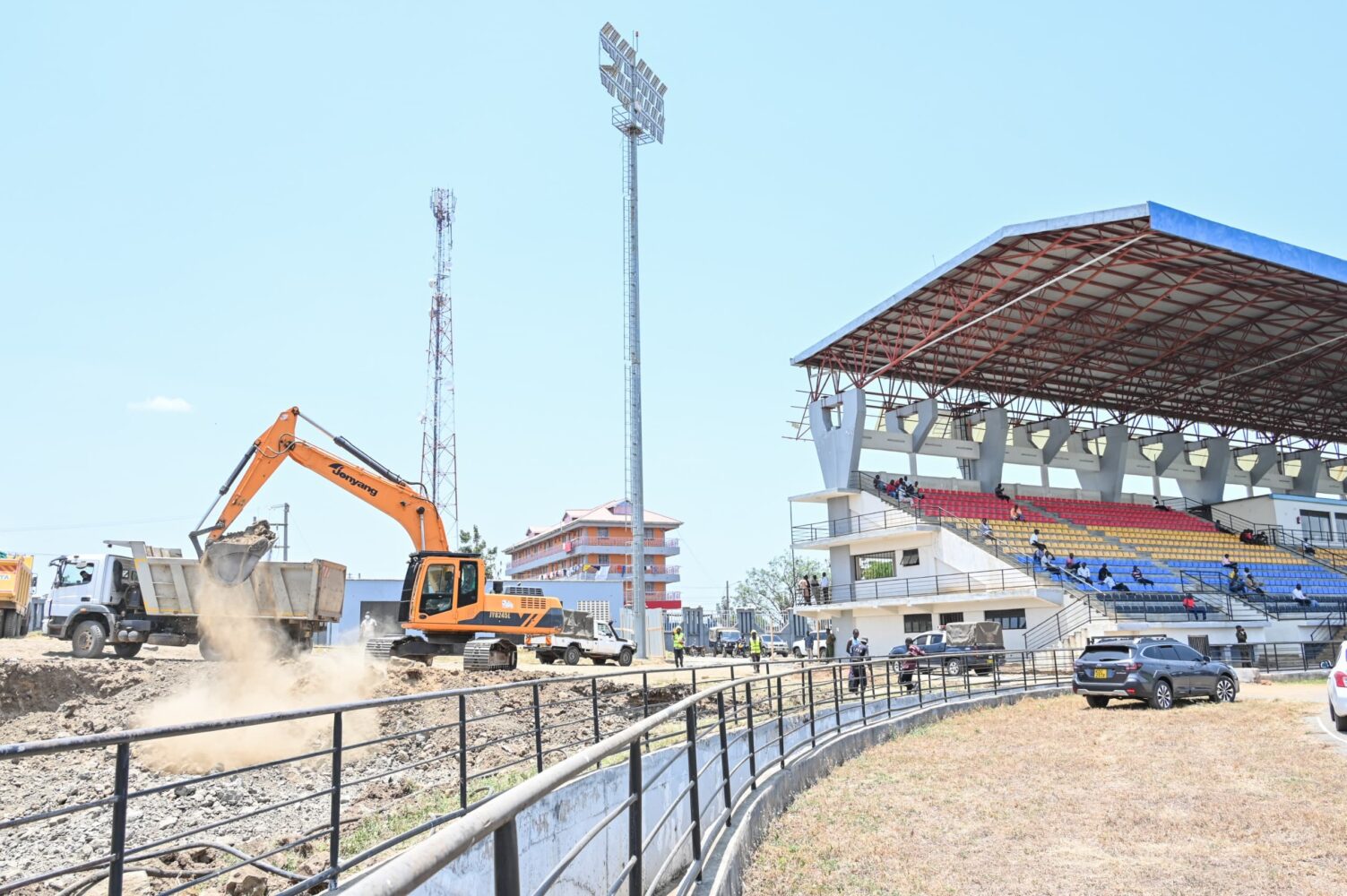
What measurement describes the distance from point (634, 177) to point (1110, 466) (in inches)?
1162

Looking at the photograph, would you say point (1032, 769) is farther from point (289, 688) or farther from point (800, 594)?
point (800, 594)

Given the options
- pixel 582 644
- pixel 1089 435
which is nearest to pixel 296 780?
pixel 582 644

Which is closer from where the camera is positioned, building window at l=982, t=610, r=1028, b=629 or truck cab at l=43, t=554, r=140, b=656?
truck cab at l=43, t=554, r=140, b=656

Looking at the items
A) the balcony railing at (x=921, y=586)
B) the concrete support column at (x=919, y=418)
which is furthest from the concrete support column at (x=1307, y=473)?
the balcony railing at (x=921, y=586)

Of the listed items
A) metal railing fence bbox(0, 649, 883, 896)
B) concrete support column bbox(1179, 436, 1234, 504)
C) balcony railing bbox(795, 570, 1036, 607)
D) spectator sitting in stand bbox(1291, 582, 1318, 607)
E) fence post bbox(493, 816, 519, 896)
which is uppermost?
concrete support column bbox(1179, 436, 1234, 504)

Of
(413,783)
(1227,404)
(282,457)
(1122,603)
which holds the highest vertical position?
(1227,404)

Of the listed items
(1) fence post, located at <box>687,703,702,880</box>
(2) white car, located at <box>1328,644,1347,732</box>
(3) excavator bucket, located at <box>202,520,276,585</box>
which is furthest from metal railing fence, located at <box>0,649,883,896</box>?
(2) white car, located at <box>1328,644,1347,732</box>

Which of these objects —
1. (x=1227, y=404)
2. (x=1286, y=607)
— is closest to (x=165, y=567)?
(x=1286, y=607)

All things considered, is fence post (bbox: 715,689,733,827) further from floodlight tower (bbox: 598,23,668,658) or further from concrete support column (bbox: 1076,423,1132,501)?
concrete support column (bbox: 1076,423,1132,501)

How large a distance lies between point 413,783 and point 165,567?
547 inches

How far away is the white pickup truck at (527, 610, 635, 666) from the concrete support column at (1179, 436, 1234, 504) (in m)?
36.0

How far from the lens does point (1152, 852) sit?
8.42 m

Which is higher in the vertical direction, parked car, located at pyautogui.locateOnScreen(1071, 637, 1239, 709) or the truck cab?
the truck cab

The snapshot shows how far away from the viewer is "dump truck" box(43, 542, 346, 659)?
82.9 feet
